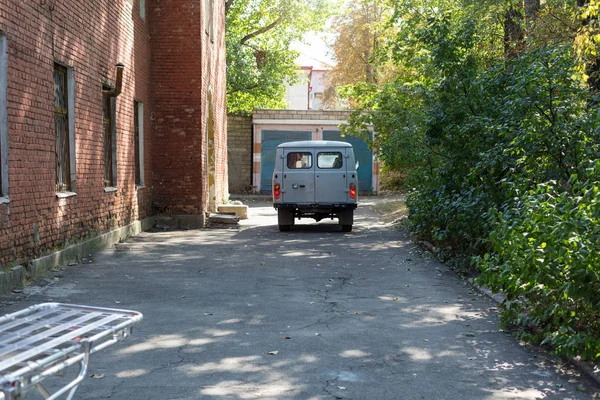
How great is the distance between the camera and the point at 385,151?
18688 millimetres

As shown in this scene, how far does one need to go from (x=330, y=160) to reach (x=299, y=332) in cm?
1264

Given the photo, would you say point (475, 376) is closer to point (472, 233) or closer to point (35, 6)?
point (472, 233)

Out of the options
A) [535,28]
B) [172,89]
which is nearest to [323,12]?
[172,89]

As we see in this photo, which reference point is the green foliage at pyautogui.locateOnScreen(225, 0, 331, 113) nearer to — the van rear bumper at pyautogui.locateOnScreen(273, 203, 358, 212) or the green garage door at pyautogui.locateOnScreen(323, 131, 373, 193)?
the green garage door at pyautogui.locateOnScreen(323, 131, 373, 193)

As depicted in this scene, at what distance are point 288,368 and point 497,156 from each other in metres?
5.52

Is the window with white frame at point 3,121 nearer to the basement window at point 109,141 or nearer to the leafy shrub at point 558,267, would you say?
the basement window at point 109,141

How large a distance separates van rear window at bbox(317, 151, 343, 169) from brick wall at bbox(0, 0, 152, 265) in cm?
482

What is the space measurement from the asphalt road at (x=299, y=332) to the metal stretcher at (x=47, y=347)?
1.44 metres

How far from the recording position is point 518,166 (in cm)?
1006

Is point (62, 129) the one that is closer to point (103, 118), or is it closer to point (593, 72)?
point (103, 118)

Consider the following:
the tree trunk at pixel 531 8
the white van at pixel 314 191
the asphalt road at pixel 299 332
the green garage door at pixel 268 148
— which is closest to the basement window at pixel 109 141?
the asphalt road at pixel 299 332

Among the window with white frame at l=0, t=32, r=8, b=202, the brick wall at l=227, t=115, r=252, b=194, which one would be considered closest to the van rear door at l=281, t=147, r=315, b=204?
the window with white frame at l=0, t=32, r=8, b=202

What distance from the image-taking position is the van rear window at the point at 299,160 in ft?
64.0

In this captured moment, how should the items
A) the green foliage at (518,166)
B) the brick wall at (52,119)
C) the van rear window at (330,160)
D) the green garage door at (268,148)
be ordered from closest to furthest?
the green foliage at (518,166), the brick wall at (52,119), the van rear window at (330,160), the green garage door at (268,148)
